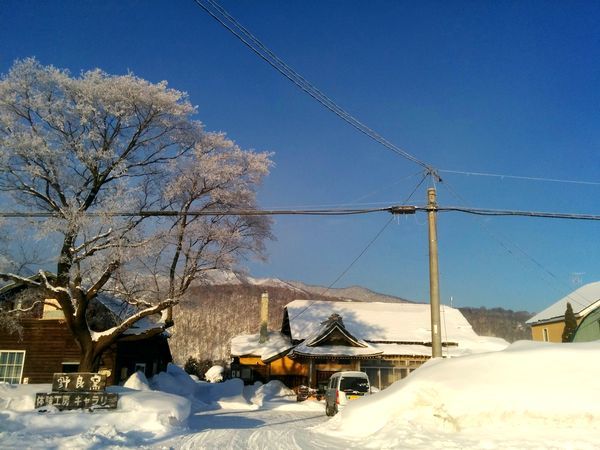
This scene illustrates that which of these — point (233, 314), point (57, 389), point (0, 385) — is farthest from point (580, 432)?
point (233, 314)

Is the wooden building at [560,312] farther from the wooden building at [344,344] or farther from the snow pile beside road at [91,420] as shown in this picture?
the snow pile beside road at [91,420]

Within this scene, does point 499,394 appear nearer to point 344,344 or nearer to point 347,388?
point 347,388

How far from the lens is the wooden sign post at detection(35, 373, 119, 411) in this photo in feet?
48.7

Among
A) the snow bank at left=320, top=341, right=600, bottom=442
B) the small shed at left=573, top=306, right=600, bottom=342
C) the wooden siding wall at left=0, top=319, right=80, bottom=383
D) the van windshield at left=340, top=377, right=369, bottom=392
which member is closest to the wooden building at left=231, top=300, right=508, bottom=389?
the small shed at left=573, top=306, right=600, bottom=342

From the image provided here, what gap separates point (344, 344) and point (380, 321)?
8681 mm

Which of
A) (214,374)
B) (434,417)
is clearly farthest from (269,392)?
(214,374)

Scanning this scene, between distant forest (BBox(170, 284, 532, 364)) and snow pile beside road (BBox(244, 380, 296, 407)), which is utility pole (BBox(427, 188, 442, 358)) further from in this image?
distant forest (BBox(170, 284, 532, 364))

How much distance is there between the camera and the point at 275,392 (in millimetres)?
37156

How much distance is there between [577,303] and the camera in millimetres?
44000

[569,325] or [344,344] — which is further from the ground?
[569,325]

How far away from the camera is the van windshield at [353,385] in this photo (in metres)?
22.3

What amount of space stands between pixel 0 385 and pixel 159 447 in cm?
980

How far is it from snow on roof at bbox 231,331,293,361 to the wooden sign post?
78.5ft

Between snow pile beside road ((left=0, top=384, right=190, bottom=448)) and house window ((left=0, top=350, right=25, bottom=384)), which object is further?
house window ((left=0, top=350, right=25, bottom=384))
